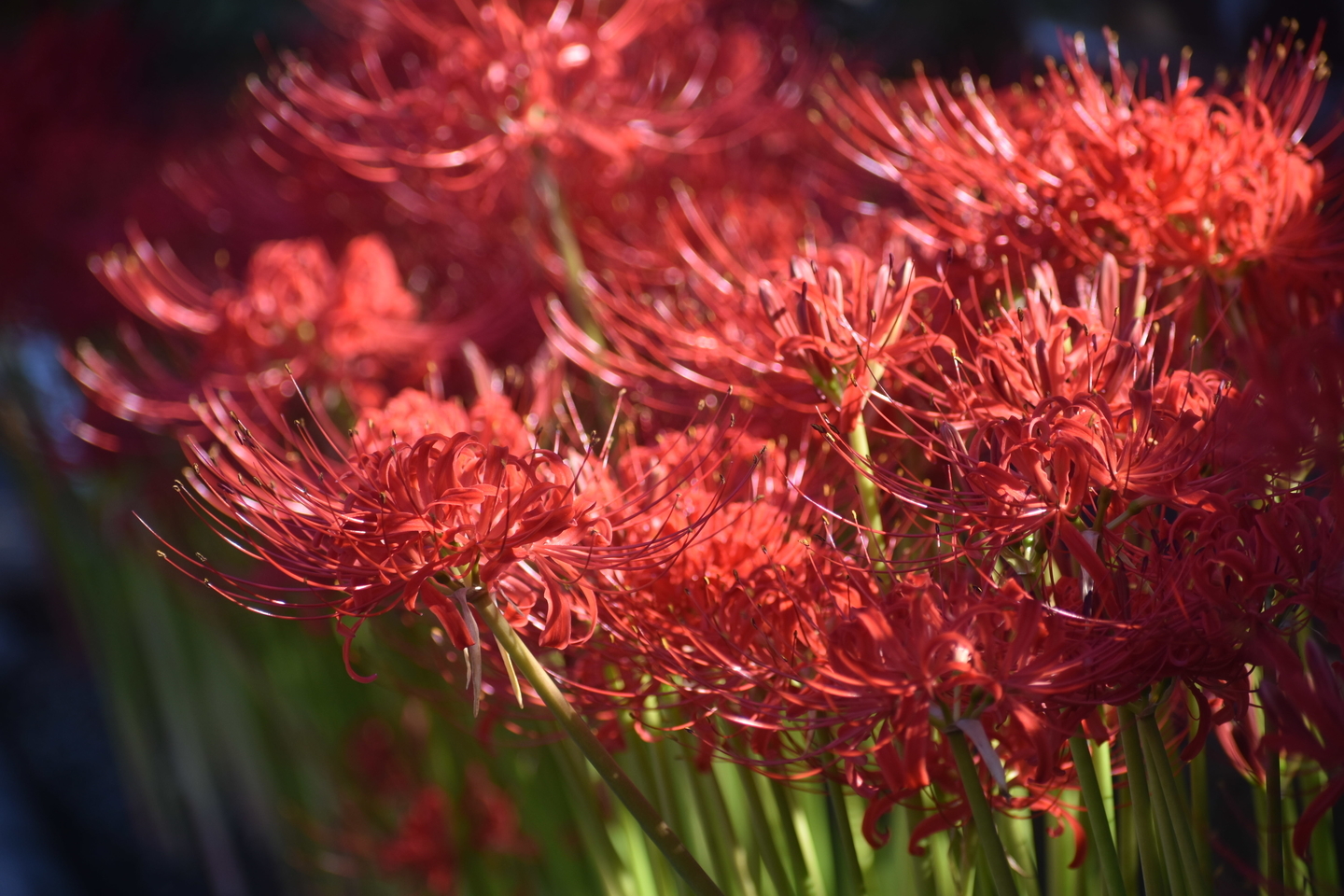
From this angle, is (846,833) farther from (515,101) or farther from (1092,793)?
(515,101)

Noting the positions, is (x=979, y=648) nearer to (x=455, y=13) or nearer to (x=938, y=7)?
(x=455, y=13)

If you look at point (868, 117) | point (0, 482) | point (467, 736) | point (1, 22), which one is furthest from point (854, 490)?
point (0, 482)

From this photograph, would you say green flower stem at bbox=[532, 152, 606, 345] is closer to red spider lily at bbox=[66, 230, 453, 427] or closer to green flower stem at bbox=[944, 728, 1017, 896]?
red spider lily at bbox=[66, 230, 453, 427]

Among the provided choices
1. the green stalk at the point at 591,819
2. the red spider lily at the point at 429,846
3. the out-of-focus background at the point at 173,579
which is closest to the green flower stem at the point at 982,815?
the green stalk at the point at 591,819

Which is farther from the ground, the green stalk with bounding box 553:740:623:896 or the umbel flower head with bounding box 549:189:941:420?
the umbel flower head with bounding box 549:189:941:420

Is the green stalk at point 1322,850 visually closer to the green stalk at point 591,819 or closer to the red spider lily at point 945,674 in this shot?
the red spider lily at point 945,674

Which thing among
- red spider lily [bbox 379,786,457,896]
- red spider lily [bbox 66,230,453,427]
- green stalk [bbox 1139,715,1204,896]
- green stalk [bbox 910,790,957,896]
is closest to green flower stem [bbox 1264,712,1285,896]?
green stalk [bbox 1139,715,1204,896]
